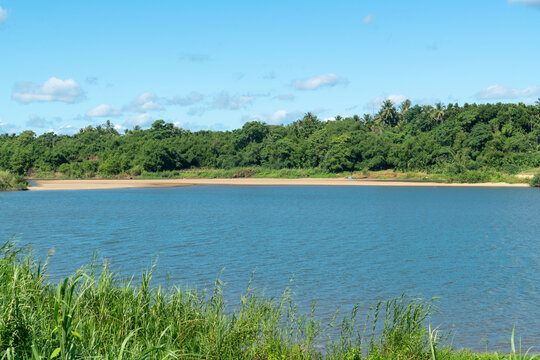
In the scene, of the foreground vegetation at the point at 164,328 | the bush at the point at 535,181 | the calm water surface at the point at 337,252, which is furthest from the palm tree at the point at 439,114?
the foreground vegetation at the point at 164,328

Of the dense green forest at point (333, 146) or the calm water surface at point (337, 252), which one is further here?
the dense green forest at point (333, 146)

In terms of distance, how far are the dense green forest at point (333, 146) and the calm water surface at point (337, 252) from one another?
59.9 m

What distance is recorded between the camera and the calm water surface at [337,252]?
16516mm

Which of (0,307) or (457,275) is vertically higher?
(0,307)

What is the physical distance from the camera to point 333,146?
122688mm

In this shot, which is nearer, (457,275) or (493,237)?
(457,275)

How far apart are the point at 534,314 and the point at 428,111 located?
131276 mm

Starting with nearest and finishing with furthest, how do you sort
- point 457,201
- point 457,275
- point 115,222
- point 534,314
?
point 534,314 < point 457,275 < point 115,222 < point 457,201

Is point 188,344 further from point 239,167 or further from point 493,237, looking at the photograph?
point 239,167

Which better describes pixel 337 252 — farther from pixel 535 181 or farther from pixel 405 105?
pixel 405 105

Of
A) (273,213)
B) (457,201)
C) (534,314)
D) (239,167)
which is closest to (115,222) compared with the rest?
(273,213)

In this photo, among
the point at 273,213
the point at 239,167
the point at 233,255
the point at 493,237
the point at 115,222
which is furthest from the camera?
the point at 239,167

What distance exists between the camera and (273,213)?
50.1 meters

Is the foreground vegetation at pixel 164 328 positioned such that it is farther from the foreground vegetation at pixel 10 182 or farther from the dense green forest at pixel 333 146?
the dense green forest at pixel 333 146
